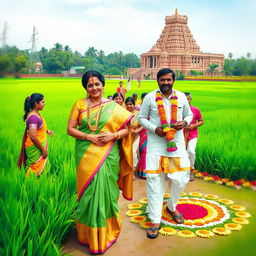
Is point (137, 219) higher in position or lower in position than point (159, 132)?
lower

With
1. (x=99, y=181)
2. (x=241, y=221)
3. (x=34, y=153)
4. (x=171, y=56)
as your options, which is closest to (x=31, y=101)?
(x=34, y=153)

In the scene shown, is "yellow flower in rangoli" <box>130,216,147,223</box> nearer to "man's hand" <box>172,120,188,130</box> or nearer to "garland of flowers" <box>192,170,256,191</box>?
"man's hand" <box>172,120,188,130</box>

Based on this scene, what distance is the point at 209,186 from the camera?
171 inches

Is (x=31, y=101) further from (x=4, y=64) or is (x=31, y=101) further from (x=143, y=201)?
(x=4, y=64)

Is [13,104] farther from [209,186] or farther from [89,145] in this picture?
[209,186]

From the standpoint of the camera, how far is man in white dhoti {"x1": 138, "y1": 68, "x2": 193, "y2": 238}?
9.41 feet

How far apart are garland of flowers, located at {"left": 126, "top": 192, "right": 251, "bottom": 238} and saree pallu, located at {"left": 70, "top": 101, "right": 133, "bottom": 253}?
64 cm

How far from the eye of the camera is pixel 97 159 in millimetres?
2471

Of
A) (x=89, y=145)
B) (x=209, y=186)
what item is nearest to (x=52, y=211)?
(x=89, y=145)

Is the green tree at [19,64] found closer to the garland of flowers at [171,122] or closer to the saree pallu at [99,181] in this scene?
the saree pallu at [99,181]

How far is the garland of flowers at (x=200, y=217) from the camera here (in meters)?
2.93

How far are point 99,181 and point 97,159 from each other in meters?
0.16

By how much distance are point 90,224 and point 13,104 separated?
4.81 ft

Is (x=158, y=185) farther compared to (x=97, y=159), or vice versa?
(x=158, y=185)
